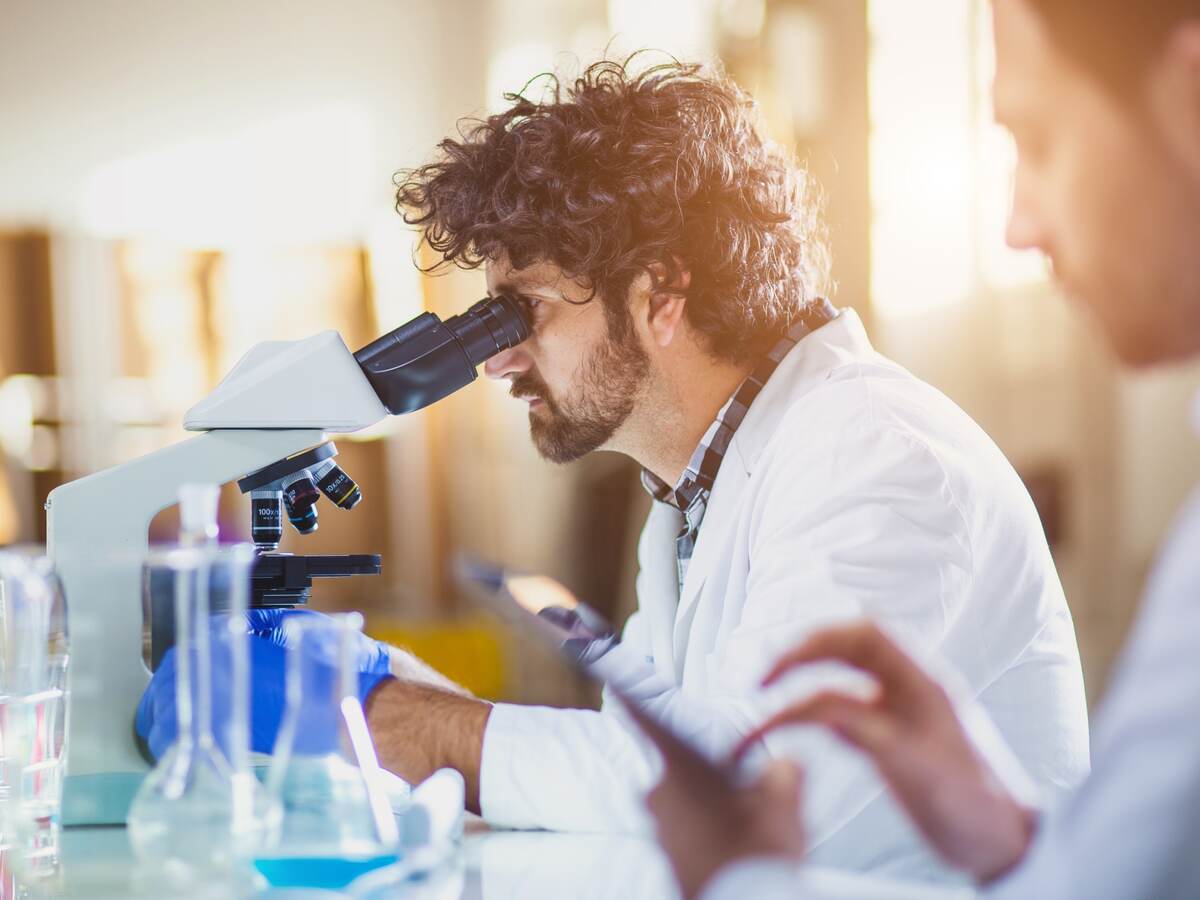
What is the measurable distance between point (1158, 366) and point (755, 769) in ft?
1.08

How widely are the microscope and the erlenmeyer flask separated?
0.36 m

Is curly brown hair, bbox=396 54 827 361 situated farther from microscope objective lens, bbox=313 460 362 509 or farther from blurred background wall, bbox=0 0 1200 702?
blurred background wall, bbox=0 0 1200 702

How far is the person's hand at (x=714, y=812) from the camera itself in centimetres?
59

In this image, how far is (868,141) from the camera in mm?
4336

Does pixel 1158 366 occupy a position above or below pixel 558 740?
above

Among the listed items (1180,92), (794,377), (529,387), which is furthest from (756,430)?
(1180,92)

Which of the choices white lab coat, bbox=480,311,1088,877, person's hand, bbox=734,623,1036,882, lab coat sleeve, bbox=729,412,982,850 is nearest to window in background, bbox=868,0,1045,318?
white lab coat, bbox=480,311,1088,877

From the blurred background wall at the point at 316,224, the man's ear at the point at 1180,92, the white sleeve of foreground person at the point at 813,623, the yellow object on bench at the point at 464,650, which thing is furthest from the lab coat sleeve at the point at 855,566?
the yellow object on bench at the point at 464,650

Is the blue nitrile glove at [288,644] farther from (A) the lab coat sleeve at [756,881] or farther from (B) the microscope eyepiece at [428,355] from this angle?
(A) the lab coat sleeve at [756,881]

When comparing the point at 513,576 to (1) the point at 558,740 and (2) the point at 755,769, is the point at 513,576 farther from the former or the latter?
(2) the point at 755,769

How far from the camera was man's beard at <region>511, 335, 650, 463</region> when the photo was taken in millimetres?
1674

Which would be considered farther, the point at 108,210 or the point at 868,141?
the point at 108,210

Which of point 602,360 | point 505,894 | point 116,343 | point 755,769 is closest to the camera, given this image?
point 755,769

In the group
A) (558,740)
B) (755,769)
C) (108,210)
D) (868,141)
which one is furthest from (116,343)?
(755,769)
